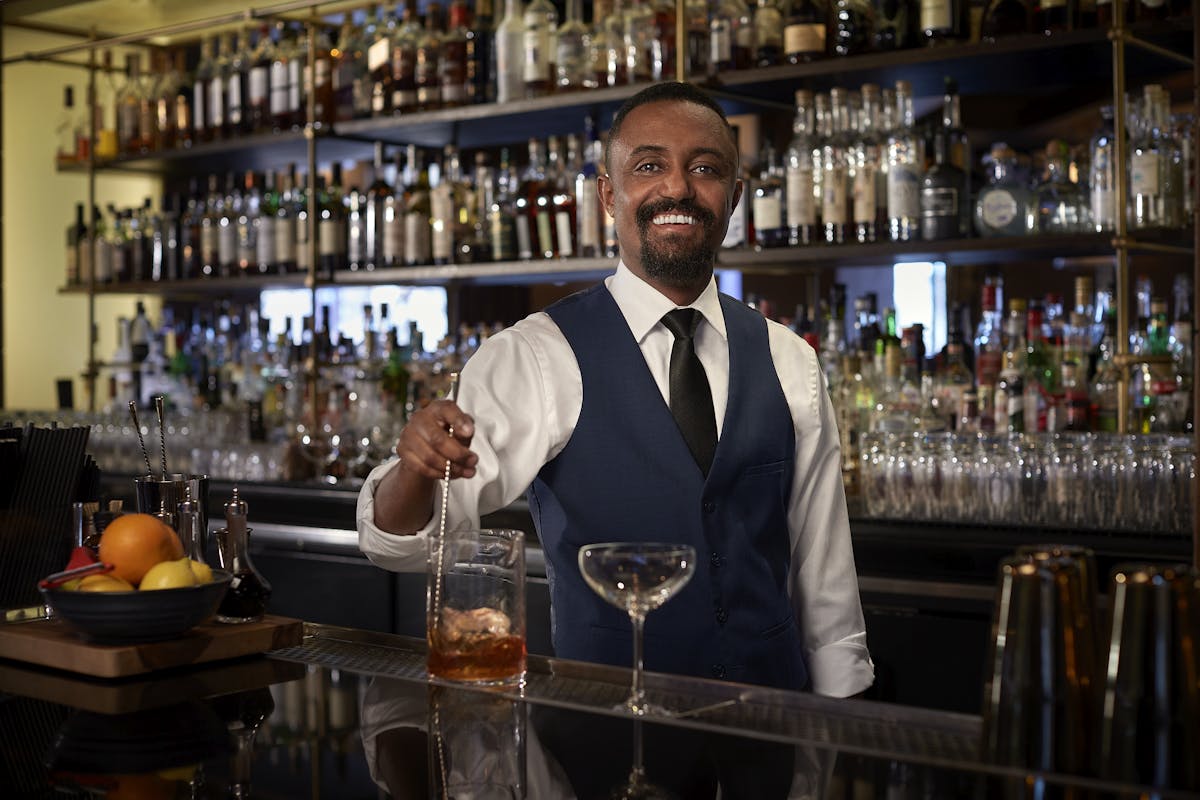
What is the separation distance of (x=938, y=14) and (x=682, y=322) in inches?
55.4

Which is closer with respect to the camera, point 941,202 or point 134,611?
point 134,611

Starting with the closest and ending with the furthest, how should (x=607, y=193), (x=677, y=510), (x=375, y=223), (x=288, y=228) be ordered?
(x=677, y=510) → (x=607, y=193) → (x=375, y=223) → (x=288, y=228)

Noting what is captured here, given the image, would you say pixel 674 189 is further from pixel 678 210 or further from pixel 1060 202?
pixel 1060 202

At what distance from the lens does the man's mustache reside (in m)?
2.00

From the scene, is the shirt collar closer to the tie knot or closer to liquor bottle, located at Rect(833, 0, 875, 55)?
the tie knot

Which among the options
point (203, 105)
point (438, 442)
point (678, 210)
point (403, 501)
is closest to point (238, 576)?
point (403, 501)

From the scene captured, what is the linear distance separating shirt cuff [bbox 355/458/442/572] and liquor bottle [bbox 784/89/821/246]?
1.69 metres

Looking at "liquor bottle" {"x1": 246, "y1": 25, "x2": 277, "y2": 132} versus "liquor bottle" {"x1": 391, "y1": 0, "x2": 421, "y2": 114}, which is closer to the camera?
"liquor bottle" {"x1": 391, "y1": 0, "x2": 421, "y2": 114}

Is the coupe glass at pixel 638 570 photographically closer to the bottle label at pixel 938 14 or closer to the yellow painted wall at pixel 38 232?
the bottle label at pixel 938 14

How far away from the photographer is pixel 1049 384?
10.6 ft

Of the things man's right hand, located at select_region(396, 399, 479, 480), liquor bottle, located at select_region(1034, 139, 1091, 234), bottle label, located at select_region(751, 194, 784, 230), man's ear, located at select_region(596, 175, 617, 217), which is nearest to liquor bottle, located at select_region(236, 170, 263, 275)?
bottle label, located at select_region(751, 194, 784, 230)

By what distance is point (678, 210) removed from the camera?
200 cm

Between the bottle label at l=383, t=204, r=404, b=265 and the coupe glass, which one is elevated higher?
the bottle label at l=383, t=204, r=404, b=265

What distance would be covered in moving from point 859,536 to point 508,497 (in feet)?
3.47
